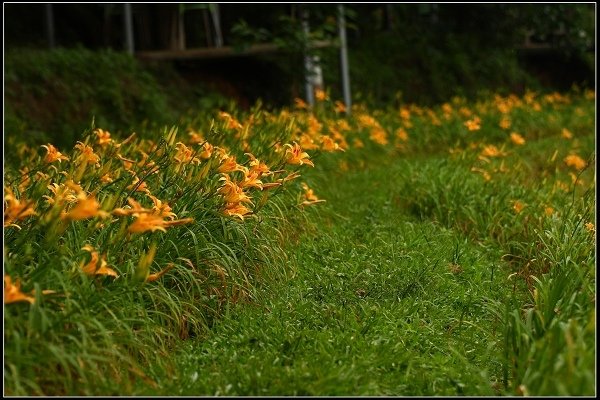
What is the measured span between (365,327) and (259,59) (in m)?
7.37

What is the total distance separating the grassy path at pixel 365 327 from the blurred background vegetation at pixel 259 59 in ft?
9.38

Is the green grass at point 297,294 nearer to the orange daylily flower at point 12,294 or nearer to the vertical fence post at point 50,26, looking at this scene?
the orange daylily flower at point 12,294

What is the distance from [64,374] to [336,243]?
2089 mm

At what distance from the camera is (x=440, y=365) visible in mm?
2961

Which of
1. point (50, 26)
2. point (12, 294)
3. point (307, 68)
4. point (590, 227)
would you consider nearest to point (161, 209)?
point (12, 294)

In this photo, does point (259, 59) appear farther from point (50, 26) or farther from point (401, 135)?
point (401, 135)

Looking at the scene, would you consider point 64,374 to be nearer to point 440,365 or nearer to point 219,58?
point 440,365

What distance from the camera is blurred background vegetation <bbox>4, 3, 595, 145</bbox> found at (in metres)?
8.02

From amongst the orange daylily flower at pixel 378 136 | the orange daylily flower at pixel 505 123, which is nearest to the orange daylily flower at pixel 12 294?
the orange daylily flower at pixel 378 136

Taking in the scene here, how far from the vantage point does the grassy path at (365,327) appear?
2773 mm

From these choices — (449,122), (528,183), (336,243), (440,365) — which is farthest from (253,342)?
(449,122)

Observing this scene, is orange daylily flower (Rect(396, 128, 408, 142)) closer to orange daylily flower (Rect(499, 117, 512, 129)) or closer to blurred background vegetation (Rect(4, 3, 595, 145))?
blurred background vegetation (Rect(4, 3, 595, 145))

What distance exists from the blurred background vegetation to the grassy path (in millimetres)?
2860

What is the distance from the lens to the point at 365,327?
3207 mm
